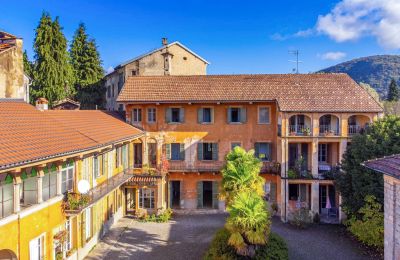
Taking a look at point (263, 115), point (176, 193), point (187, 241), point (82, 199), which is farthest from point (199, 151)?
point (82, 199)

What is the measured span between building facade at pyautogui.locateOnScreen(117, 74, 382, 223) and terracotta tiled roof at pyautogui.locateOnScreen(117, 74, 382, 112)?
0.27 ft

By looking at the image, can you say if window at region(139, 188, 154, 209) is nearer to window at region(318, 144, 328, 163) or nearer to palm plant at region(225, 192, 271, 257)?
palm plant at region(225, 192, 271, 257)

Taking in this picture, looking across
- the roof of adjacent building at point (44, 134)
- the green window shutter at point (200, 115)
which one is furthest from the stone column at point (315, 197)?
the roof of adjacent building at point (44, 134)

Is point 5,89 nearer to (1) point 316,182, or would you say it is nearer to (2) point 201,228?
(2) point 201,228

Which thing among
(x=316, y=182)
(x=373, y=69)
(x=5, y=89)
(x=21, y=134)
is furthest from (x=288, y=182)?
(x=373, y=69)

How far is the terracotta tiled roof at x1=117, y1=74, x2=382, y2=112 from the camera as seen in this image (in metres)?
26.5

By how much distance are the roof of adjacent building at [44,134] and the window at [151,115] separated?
14.7 feet

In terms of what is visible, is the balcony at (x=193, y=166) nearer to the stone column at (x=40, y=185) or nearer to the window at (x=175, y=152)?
the window at (x=175, y=152)

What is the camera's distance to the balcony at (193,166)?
28.2m

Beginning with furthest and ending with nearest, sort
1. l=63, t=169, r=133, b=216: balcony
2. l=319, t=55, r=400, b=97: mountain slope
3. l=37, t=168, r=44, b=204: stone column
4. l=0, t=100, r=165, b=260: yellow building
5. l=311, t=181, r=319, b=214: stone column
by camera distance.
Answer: l=319, t=55, r=400, b=97: mountain slope < l=311, t=181, r=319, b=214: stone column < l=63, t=169, r=133, b=216: balcony < l=37, t=168, r=44, b=204: stone column < l=0, t=100, r=165, b=260: yellow building

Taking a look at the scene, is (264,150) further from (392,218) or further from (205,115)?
(392,218)

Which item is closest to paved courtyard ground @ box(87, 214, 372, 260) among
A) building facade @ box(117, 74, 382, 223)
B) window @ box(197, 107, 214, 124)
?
building facade @ box(117, 74, 382, 223)

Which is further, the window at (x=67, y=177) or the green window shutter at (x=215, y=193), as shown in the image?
the green window shutter at (x=215, y=193)

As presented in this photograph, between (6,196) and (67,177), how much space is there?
15.0ft
